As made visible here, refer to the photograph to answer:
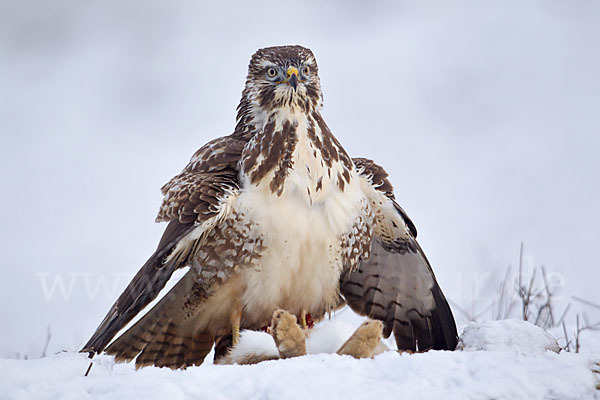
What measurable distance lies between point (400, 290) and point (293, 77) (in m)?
1.63

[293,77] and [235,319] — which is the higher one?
[293,77]

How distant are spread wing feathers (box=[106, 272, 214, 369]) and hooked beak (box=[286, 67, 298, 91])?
129 centimetres

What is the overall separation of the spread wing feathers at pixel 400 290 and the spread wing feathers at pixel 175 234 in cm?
111

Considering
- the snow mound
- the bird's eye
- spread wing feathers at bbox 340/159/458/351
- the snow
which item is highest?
the bird's eye

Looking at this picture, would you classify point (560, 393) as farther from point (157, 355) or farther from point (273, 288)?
point (157, 355)

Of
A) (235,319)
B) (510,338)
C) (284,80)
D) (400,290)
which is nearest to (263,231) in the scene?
(235,319)

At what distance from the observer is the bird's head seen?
420cm

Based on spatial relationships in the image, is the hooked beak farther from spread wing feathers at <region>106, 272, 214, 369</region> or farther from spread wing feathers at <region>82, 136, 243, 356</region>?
spread wing feathers at <region>106, 272, 214, 369</region>

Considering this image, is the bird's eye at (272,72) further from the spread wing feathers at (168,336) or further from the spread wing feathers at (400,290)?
the spread wing feathers at (168,336)

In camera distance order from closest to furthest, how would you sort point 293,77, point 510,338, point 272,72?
point 510,338
point 293,77
point 272,72

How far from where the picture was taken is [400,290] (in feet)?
15.5

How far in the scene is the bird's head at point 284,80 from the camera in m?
4.20

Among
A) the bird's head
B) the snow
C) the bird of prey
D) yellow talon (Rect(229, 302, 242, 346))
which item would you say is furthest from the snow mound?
the bird's head

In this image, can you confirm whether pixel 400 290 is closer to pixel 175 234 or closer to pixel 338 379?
pixel 175 234
